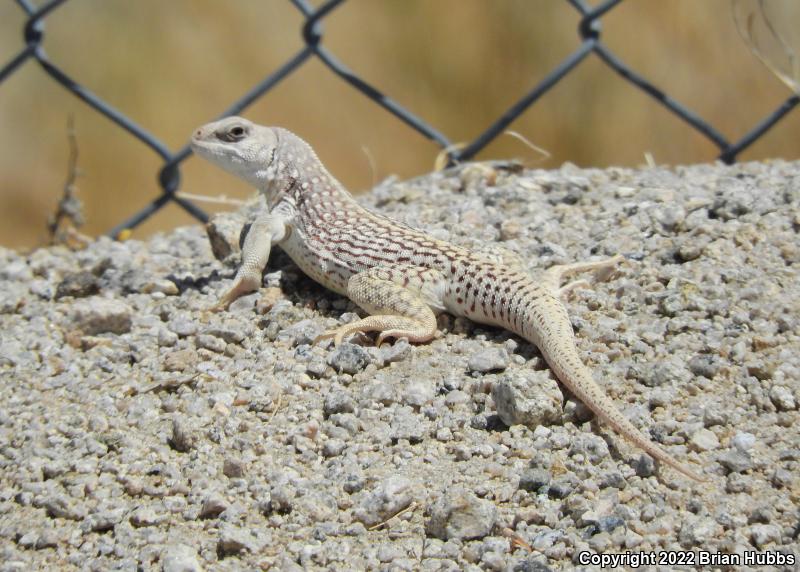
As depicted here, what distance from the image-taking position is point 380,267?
3.81 metres

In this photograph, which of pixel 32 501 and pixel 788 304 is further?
pixel 788 304

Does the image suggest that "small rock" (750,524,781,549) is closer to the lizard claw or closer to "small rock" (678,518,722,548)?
"small rock" (678,518,722,548)

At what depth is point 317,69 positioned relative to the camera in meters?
6.40

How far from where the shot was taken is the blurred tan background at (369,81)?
5.80 m

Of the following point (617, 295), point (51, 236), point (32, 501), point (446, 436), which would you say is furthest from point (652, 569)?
point (51, 236)

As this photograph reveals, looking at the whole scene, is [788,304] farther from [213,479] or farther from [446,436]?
[213,479]

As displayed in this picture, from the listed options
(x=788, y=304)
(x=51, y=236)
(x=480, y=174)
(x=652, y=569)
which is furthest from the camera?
(x=51, y=236)

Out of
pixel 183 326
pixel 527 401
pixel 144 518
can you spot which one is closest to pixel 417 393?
pixel 527 401

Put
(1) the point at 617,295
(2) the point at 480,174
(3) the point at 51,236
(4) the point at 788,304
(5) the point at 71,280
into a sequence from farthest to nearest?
(3) the point at 51,236 < (2) the point at 480,174 < (5) the point at 71,280 < (1) the point at 617,295 < (4) the point at 788,304

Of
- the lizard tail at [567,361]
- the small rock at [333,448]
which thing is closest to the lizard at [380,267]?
the lizard tail at [567,361]

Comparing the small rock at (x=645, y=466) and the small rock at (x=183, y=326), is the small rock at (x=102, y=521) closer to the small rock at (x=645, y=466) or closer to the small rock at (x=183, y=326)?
the small rock at (x=183, y=326)

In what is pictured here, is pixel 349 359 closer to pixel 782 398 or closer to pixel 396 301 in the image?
pixel 396 301

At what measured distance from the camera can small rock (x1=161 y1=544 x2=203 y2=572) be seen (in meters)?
2.57

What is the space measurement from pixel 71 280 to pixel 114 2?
2.74m
